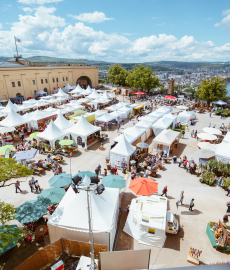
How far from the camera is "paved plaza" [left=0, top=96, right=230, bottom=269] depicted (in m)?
7.79

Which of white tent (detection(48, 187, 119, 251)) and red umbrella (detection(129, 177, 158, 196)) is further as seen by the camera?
red umbrella (detection(129, 177, 158, 196))

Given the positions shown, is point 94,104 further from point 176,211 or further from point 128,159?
point 176,211

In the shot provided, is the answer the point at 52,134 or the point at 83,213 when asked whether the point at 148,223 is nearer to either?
the point at 83,213

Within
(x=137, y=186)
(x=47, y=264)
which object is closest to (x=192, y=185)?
(x=137, y=186)

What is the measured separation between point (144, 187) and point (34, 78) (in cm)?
4061

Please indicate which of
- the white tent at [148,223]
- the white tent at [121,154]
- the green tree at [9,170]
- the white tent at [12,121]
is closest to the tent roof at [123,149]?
the white tent at [121,154]

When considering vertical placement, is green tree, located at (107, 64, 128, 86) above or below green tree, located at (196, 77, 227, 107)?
above

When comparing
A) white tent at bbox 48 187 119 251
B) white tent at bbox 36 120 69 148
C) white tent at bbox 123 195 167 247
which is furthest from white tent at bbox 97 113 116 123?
white tent at bbox 48 187 119 251

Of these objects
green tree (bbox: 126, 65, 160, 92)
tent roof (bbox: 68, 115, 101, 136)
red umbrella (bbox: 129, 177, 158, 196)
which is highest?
green tree (bbox: 126, 65, 160, 92)

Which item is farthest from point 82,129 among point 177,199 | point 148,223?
point 148,223

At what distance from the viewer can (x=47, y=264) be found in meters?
7.38

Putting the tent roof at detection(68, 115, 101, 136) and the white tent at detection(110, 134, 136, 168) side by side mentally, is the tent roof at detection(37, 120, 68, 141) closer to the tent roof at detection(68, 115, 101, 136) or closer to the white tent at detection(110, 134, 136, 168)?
the tent roof at detection(68, 115, 101, 136)

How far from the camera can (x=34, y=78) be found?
4091 cm

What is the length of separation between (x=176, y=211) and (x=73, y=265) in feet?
20.5
